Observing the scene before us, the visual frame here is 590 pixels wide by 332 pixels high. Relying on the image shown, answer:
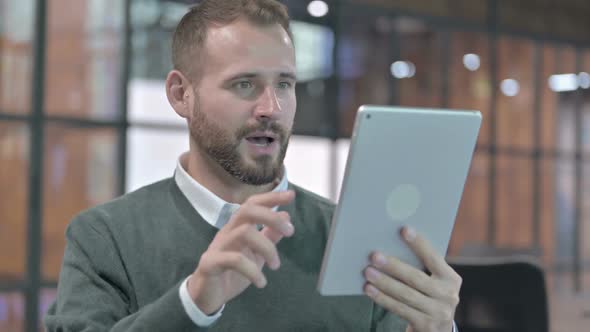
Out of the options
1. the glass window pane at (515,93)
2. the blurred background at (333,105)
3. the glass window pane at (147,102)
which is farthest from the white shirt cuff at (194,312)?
the glass window pane at (515,93)

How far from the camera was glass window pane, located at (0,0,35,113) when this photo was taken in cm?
595

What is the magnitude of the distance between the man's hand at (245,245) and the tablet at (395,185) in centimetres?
12

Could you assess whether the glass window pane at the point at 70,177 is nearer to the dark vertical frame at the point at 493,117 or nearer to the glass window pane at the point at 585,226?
the dark vertical frame at the point at 493,117

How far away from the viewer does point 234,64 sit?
156cm

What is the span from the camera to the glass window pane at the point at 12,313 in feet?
19.6

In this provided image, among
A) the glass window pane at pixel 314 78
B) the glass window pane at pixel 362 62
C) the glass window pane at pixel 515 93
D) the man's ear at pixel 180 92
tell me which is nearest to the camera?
the man's ear at pixel 180 92

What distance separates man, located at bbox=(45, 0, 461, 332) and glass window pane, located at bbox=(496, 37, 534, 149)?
333 inches

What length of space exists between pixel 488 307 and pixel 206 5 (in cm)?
149

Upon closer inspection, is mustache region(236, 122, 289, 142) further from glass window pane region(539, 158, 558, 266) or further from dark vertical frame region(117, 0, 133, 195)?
glass window pane region(539, 158, 558, 266)

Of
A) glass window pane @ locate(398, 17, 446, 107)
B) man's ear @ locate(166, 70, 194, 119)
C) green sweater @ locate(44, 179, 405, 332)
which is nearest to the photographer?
green sweater @ locate(44, 179, 405, 332)

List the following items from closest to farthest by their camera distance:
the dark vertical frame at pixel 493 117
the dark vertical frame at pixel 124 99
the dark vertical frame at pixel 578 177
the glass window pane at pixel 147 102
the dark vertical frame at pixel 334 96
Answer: the dark vertical frame at pixel 124 99, the glass window pane at pixel 147 102, the dark vertical frame at pixel 334 96, the dark vertical frame at pixel 493 117, the dark vertical frame at pixel 578 177

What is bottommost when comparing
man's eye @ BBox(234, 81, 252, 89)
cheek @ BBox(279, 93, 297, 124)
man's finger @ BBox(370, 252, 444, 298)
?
man's finger @ BBox(370, 252, 444, 298)

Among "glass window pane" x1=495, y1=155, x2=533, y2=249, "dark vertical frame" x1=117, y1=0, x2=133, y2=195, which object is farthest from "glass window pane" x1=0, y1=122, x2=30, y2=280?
"glass window pane" x1=495, y1=155, x2=533, y2=249

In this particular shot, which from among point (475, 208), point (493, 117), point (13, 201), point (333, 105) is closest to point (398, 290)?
point (13, 201)
